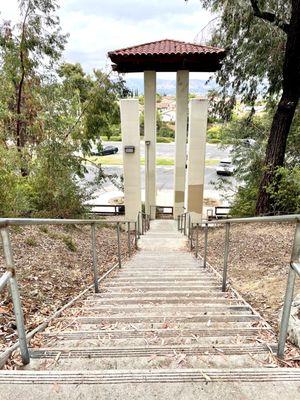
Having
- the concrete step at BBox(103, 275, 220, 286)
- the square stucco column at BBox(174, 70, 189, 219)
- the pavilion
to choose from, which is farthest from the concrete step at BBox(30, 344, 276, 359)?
the square stucco column at BBox(174, 70, 189, 219)

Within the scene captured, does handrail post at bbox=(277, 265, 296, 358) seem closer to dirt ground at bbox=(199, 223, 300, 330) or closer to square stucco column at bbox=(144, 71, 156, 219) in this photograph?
dirt ground at bbox=(199, 223, 300, 330)

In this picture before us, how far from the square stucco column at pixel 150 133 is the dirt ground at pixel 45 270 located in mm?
4440

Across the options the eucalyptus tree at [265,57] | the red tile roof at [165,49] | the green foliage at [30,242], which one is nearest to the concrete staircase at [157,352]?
the green foliage at [30,242]

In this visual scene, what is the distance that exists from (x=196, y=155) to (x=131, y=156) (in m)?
2.10

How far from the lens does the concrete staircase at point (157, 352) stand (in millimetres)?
1233

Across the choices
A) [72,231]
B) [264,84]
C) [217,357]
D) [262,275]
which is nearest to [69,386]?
[217,357]

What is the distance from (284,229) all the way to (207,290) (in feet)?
13.3

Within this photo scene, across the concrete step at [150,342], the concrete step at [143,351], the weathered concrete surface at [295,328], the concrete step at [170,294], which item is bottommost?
the concrete step at [170,294]

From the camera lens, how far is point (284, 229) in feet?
21.0

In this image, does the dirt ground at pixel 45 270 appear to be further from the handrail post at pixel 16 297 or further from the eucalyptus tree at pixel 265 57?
the eucalyptus tree at pixel 265 57

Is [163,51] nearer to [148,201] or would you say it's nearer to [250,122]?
[250,122]

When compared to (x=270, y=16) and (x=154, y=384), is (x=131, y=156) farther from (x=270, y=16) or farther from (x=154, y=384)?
(x=154, y=384)

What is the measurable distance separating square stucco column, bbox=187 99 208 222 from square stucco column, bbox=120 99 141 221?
169 centimetres

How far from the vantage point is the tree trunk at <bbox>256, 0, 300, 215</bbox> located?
241 inches
